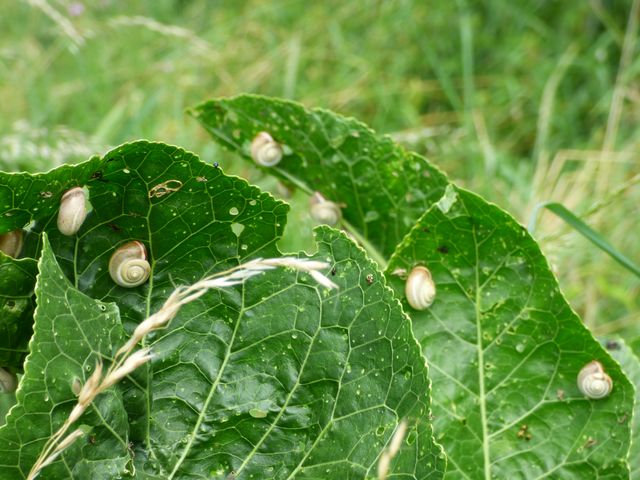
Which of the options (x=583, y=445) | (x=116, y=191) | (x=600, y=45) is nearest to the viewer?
(x=116, y=191)

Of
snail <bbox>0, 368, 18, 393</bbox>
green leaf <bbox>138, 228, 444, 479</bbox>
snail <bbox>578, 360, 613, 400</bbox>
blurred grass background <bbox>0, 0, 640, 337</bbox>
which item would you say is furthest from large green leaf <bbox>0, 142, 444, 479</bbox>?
blurred grass background <bbox>0, 0, 640, 337</bbox>

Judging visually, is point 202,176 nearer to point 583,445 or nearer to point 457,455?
point 457,455

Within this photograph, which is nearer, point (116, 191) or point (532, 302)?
point (116, 191)

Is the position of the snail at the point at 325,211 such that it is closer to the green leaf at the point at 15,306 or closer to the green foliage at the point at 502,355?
the green foliage at the point at 502,355

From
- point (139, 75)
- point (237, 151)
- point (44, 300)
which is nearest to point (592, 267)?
point (237, 151)

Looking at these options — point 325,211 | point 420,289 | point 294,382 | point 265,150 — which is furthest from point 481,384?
point 265,150

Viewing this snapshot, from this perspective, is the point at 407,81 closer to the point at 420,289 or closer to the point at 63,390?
the point at 420,289

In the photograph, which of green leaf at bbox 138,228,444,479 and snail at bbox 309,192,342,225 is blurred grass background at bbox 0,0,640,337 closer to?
snail at bbox 309,192,342,225
